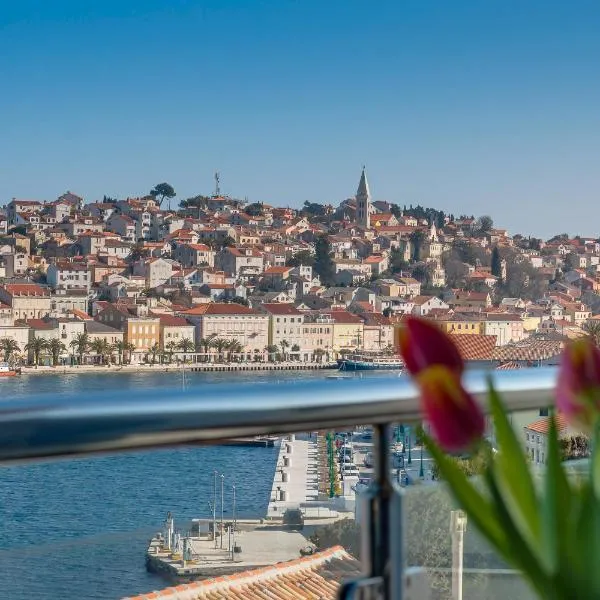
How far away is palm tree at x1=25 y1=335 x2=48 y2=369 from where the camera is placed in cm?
4212

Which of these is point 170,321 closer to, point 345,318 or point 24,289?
point 24,289

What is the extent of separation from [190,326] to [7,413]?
44854mm

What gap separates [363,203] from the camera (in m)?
67.6

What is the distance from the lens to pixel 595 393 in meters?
0.44

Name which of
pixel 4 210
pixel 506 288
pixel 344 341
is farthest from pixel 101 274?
pixel 506 288

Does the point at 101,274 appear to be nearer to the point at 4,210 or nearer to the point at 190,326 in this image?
the point at 190,326

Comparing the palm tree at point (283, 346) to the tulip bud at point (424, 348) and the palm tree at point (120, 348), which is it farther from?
the tulip bud at point (424, 348)

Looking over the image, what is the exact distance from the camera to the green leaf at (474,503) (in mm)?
427

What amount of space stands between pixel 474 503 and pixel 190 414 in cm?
19

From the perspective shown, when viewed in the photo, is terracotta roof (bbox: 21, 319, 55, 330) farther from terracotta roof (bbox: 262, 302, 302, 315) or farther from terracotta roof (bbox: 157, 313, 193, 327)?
terracotta roof (bbox: 262, 302, 302, 315)

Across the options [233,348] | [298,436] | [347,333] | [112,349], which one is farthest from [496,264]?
[298,436]

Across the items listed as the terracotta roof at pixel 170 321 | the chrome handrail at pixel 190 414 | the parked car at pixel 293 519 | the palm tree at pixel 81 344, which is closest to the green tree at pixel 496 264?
the terracotta roof at pixel 170 321

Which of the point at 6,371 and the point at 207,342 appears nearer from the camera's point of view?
the point at 6,371

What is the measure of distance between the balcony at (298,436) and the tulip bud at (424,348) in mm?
91
